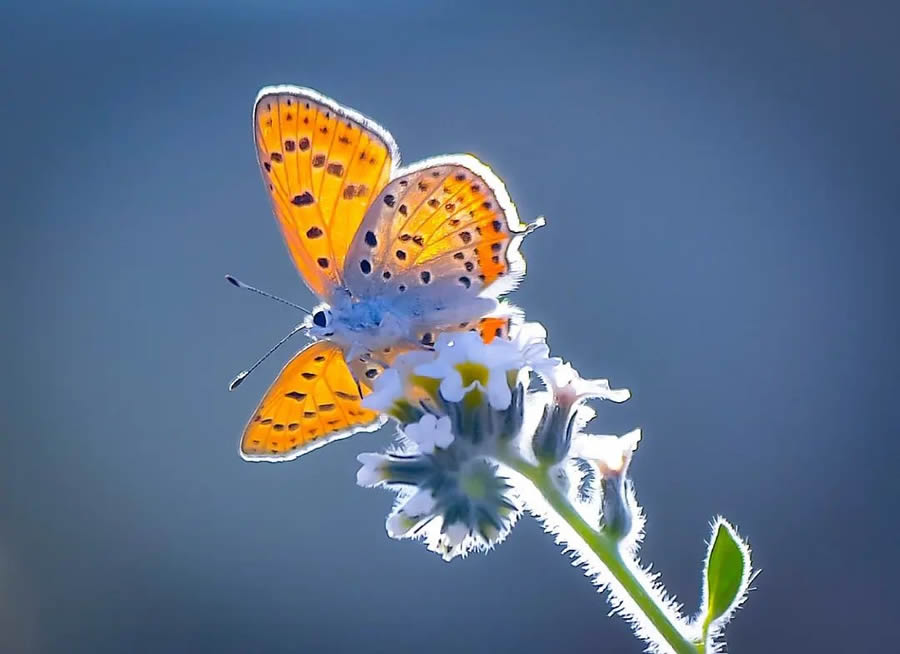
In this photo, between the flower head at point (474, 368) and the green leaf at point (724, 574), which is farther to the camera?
the flower head at point (474, 368)

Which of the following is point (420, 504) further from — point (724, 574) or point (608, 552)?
point (724, 574)

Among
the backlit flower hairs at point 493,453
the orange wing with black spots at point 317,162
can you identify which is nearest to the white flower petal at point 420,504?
the backlit flower hairs at point 493,453

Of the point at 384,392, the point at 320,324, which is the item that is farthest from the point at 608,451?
the point at 320,324

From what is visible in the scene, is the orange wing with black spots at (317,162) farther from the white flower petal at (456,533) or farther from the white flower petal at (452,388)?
the white flower petal at (456,533)

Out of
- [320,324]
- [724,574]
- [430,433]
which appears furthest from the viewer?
[320,324]

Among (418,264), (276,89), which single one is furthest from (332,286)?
(276,89)

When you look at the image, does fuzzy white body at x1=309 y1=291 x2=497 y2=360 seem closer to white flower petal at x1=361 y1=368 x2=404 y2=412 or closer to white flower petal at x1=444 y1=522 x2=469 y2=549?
white flower petal at x1=361 y1=368 x2=404 y2=412

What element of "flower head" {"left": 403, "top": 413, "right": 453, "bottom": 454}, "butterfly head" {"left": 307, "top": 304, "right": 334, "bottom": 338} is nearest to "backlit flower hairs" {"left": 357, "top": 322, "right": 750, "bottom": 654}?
"flower head" {"left": 403, "top": 413, "right": 453, "bottom": 454}
